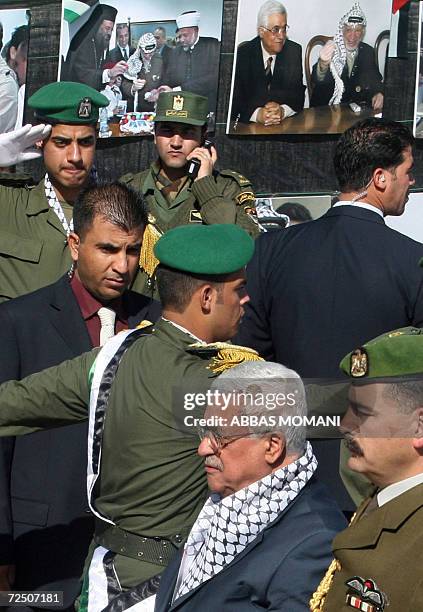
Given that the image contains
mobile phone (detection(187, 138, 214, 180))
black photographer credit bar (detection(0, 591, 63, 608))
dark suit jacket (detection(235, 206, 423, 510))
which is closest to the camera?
black photographer credit bar (detection(0, 591, 63, 608))

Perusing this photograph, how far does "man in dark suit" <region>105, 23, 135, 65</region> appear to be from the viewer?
559 centimetres

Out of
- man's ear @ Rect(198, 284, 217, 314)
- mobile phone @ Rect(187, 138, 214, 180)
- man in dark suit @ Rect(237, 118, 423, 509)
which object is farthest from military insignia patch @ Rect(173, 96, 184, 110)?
man's ear @ Rect(198, 284, 217, 314)

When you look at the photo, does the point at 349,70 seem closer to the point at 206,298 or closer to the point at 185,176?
the point at 185,176

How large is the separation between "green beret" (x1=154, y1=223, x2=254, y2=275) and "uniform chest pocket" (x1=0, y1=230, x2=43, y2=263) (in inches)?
46.5

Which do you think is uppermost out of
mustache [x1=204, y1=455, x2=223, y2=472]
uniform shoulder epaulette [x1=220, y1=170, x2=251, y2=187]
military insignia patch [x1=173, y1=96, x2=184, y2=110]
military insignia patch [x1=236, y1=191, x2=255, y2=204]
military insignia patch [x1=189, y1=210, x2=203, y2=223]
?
military insignia patch [x1=173, y1=96, x2=184, y2=110]

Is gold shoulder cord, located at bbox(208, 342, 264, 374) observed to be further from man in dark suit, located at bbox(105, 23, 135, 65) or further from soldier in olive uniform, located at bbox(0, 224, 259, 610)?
man in dark suit, located at bbox(105, 23, 135, 65)

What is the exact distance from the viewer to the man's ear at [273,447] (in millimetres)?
2695

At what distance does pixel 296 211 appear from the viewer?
5410 mm

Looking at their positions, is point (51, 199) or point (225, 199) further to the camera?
point (225, 199)

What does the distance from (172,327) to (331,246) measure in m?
0.88

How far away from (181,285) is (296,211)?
2202mm

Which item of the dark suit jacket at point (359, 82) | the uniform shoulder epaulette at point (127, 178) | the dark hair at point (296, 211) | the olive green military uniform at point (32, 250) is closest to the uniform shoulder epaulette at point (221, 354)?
the olive green military uniform at point (32, 250)

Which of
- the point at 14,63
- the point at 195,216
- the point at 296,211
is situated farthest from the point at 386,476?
the point at 14,63

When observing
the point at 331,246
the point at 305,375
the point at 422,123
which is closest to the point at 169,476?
the point at 305,375
